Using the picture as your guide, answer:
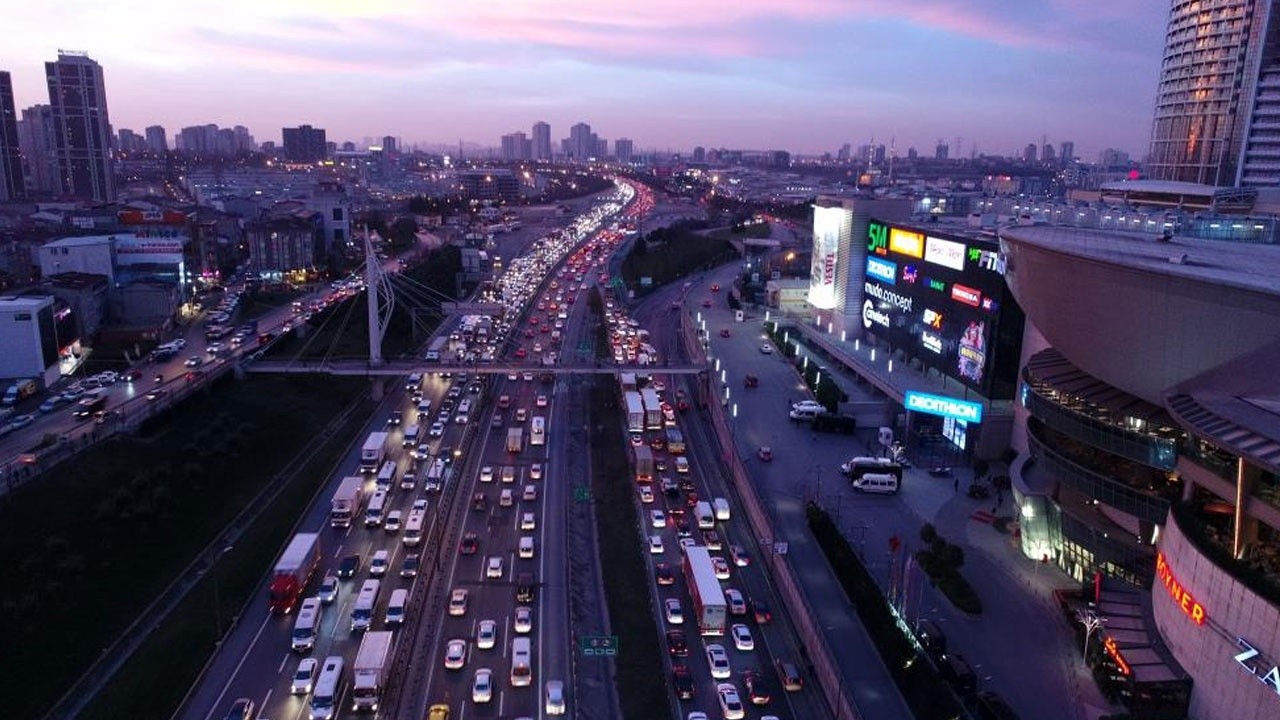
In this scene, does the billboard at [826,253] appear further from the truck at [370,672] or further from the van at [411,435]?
the truck at [370,672]

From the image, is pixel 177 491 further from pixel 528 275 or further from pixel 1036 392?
pixel 528 275

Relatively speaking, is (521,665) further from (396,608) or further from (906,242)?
(906,242)

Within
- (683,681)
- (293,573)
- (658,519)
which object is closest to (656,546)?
(658,519)

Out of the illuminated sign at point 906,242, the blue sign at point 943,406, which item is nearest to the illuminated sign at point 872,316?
the illuminated sign at point 906,242

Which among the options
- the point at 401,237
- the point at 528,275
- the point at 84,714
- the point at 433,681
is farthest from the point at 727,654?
the point at 401,237

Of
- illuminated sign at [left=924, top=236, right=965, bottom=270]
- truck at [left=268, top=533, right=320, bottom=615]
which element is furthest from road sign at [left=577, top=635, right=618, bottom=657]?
illuminated sign at [left=924, top=236, right=965, bottom=270]
